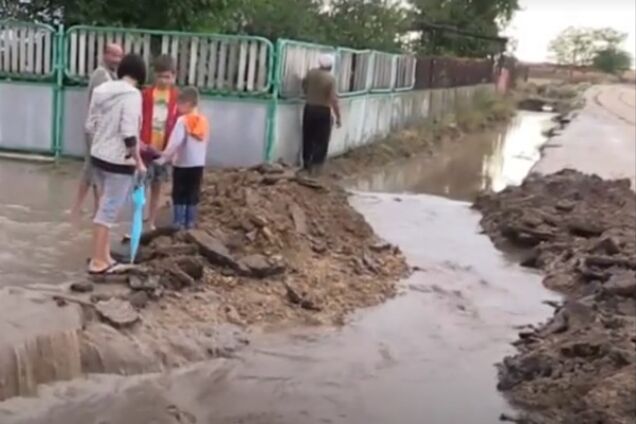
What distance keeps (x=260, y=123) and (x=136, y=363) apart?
6.99 meters

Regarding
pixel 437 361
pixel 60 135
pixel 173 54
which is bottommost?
pixel 437 361

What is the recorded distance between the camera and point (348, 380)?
6215 mm

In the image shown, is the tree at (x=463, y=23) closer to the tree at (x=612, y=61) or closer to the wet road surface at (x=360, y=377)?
the wet road surface at (x=360, y=377)

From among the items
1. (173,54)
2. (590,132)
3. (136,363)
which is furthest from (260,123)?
(590,132)

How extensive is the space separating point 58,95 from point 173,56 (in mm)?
1724

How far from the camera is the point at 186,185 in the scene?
8.42 meters

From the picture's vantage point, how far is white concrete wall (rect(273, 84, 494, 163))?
515 inches

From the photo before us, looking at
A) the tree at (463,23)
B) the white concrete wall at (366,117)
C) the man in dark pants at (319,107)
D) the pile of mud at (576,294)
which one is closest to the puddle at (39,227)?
the white concrete wall at (366,117)

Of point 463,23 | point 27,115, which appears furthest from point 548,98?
point 27,115

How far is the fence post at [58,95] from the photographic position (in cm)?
1267

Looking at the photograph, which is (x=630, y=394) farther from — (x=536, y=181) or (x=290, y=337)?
(x=536, y=181)

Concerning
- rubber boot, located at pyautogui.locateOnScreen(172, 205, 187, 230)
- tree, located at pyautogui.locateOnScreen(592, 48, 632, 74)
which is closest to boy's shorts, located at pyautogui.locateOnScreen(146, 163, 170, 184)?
rubber boot, located at pyautogui.locateOnScreen(172, 205, 187, 230)

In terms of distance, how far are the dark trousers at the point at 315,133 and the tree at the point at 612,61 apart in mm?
77581

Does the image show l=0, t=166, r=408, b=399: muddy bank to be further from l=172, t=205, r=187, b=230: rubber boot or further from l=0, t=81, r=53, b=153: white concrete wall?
l=0, t=81, r=53, b=153: white concrete wall
